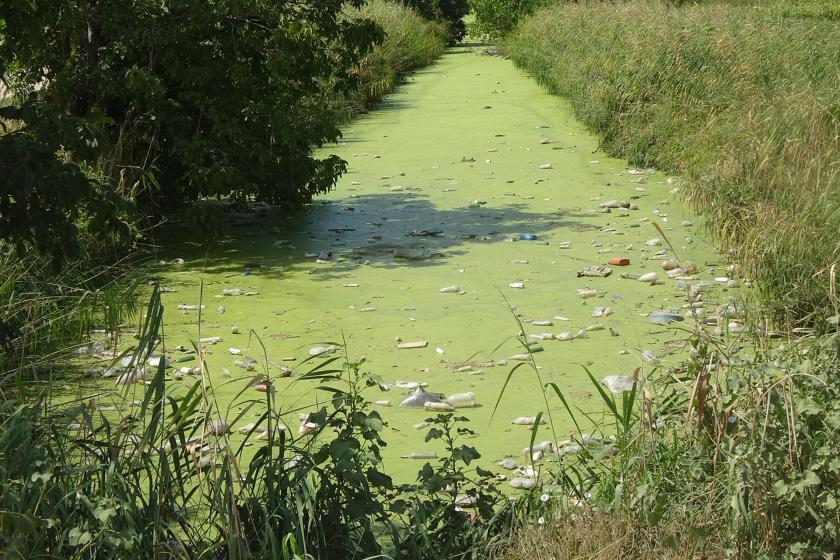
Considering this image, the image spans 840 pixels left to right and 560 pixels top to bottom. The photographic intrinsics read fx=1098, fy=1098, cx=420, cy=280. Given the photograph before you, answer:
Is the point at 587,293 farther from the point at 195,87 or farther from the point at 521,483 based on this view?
the point at 195,87

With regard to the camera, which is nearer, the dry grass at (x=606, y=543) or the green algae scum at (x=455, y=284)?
the dry grass at (x=606, y=543)

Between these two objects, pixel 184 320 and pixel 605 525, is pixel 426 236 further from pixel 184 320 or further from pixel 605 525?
pixel 605 525

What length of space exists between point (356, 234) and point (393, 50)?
10493 millimetres

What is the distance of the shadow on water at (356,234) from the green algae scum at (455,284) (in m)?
0.02

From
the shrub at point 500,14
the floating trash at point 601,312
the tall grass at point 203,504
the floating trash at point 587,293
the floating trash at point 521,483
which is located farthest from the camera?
the shrub at point 500,14

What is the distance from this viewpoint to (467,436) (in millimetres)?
4406

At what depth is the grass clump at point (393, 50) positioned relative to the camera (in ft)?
49.4

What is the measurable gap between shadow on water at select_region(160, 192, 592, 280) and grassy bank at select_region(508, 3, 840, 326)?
131cm

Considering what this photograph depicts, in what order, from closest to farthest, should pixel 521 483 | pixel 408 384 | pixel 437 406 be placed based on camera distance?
pixel 521 483 → pixel 437 406 → pixel 408 384

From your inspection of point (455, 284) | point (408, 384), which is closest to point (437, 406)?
point (408, 384)

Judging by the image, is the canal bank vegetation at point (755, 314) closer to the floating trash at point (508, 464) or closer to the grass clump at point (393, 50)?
the floating trash at point (508, 464)

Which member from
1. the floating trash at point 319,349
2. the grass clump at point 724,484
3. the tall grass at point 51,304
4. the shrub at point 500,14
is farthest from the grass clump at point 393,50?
the grass clump at point 724,484

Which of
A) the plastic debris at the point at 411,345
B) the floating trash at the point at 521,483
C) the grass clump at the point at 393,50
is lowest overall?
the floating trash at the point at 521,483

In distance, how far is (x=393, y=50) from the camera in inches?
703
